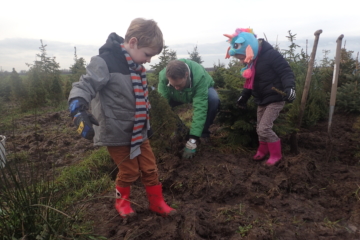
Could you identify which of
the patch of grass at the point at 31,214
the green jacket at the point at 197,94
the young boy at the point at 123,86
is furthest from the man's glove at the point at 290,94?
the patch of grass at the point at 31,214

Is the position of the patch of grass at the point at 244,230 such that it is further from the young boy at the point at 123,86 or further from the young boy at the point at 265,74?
the young boy at the point at 265,74

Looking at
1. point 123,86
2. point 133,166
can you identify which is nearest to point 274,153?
point 133,166

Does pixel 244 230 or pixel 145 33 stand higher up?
pixel 145 33

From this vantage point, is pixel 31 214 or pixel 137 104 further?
pixel 137 104

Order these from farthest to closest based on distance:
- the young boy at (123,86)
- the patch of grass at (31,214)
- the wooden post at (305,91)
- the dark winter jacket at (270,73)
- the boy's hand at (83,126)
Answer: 1. the wooden post at (305,91)
2. the dark winter jacket at (270,73)
3. the young boy at (123,86)
4. the boy's hand at (83,126)
5. the patch of grass at (31,214)

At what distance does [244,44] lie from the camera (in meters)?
3.69

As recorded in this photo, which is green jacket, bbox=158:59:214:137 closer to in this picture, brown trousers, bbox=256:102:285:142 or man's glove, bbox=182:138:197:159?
man's glove, bbox=182:138:197:159

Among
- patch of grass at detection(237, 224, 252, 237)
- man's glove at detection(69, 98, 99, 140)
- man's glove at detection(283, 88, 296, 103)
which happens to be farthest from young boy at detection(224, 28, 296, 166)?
man's glove at detection(69, 98, 99, 140)

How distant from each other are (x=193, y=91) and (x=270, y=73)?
1.19m

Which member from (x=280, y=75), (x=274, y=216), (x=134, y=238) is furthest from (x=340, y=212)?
(x=134, y=238)

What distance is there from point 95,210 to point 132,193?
545 millimetres

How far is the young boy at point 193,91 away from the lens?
3816 millimetres

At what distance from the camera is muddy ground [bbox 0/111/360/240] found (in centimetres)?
239

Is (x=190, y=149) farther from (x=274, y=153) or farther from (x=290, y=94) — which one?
(x=290, y=94)
